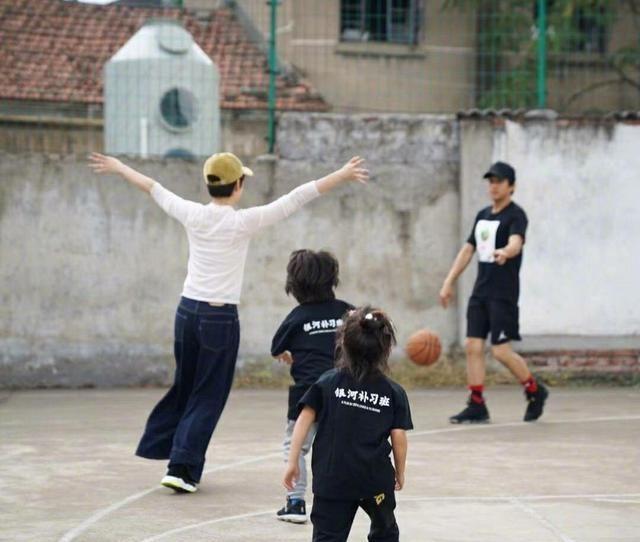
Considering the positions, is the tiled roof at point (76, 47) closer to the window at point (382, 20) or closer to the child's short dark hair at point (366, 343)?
the window at point (382, 20)

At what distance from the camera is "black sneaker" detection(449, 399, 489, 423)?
10820mm

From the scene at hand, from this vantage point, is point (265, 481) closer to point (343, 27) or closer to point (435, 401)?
point (435, 401)

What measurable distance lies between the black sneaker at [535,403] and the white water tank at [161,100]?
4.35 m

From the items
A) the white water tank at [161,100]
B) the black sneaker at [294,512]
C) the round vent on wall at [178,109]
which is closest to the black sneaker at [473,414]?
the black sneaker at [294,512]

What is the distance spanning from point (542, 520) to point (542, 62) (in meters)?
7.53

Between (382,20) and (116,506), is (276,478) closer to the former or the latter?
(116,506)

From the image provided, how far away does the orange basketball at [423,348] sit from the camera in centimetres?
1143

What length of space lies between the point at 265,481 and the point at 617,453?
2.47 meters

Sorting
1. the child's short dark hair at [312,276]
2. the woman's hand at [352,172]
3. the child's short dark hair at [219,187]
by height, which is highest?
the woman's hand at [352,172]

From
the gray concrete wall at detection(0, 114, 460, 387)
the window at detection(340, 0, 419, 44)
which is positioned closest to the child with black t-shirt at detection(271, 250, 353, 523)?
the gray concrete wall at detection(0, 114, 460, 387)

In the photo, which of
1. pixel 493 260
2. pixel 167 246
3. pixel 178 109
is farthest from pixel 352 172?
pixel 178 109

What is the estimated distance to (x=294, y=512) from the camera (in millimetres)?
7367

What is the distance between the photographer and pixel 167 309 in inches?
526

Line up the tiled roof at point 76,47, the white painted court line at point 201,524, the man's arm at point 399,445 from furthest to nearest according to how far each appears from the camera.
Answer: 1. the tiled roof at point 76,47
2. the white painted court line at point 201,524
3. the man's arm at point 399,445
